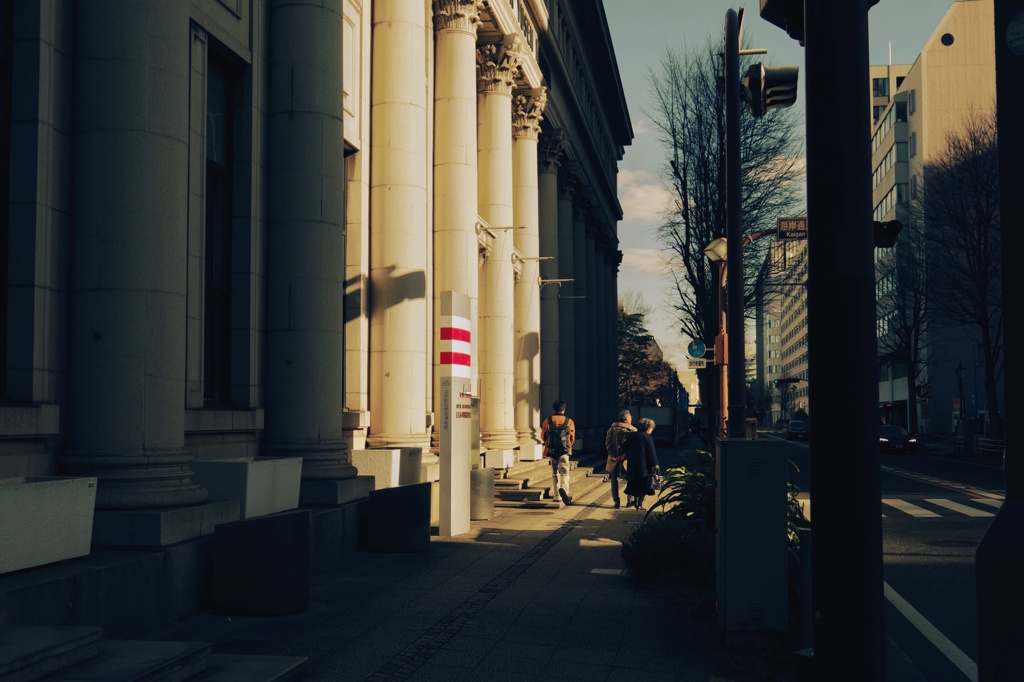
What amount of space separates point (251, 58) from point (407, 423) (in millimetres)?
6936

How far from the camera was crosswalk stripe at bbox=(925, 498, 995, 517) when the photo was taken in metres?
19.9

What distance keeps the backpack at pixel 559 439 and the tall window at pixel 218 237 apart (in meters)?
8.27

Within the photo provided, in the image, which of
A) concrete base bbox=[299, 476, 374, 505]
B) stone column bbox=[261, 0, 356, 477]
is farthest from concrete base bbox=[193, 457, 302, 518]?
stone column bbox=[261, 0, 356, 477]

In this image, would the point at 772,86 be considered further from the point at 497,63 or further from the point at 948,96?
the point at 948,96

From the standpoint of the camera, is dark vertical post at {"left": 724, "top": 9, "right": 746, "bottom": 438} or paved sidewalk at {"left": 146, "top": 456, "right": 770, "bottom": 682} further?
dark vertical post at {"left": 724, "top": 9, "right": 746, "bottom": 438}

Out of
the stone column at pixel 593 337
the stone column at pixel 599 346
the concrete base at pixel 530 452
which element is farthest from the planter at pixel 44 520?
the stone column at pixel 599 346

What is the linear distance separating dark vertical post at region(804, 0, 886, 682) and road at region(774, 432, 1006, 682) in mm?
3713

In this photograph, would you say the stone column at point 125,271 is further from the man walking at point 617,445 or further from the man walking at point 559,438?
the man walking at point 617,445

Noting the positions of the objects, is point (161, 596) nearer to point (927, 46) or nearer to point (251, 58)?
point (251, 58)

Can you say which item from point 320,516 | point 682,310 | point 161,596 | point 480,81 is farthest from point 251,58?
point 682,310

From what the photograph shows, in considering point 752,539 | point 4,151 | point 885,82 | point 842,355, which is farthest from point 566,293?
point 885,82

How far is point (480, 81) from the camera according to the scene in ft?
92.3

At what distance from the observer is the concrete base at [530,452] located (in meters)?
31.3

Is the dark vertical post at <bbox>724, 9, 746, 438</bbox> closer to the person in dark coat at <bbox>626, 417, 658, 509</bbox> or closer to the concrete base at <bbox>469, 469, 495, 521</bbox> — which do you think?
the person in dark coat at <bbox>626, 417, 658, 509</bbox>
